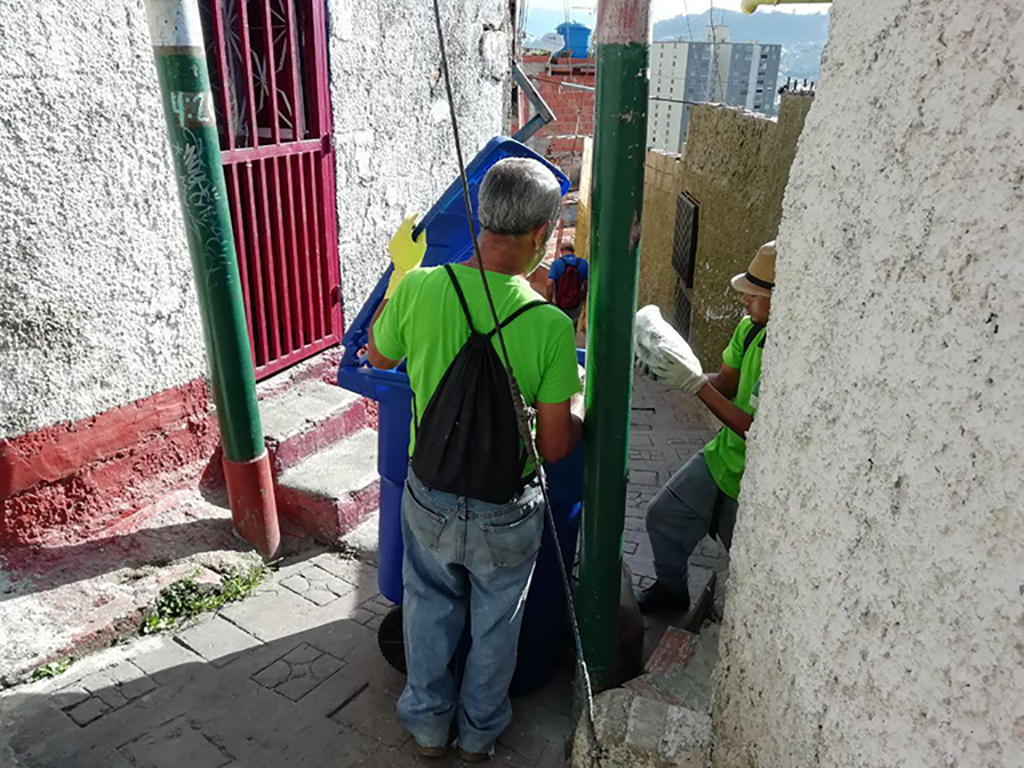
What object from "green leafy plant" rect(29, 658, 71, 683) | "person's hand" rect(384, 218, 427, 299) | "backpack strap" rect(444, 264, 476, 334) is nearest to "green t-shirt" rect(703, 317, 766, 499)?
"backpack strap" rect(444, 264, 476, 334)

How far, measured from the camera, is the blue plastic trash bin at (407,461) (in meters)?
2.60

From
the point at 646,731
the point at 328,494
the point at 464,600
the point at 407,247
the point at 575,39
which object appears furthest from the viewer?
the point at 575,39

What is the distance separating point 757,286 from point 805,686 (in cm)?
158

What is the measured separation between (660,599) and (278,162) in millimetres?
3028

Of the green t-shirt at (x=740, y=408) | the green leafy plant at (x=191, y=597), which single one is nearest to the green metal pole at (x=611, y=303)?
the green t-shirt at (x=740, y=408)

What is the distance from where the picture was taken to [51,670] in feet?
9.45

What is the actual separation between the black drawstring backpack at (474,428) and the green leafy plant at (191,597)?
5.57 feet

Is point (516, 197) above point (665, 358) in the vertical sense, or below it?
above

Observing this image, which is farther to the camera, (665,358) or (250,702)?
(250,702)

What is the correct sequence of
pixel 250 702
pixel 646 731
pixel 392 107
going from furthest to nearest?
pixel 392 107 → pixel 250 702 → pixel 646 731

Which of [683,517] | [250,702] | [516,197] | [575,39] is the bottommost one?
[250,702]

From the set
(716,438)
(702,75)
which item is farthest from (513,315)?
(702,75)

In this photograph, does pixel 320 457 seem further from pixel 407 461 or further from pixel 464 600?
pixel 464 600

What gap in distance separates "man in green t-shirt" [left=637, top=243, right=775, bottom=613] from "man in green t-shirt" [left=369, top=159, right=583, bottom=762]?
1.19 ft
